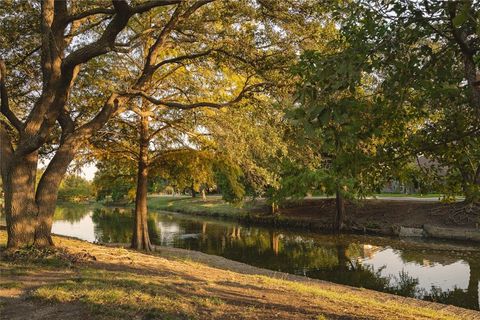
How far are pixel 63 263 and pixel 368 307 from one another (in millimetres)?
6921

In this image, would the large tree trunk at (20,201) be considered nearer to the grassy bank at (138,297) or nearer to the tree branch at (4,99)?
the grassy bank at (138,297)

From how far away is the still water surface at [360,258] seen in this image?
16031mm

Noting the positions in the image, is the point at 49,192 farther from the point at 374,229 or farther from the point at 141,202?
the point at 374,229

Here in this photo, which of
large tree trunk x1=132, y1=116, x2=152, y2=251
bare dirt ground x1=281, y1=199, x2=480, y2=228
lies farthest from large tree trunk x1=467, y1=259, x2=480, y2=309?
large tree trunk x1=132, y1=116, x2=152, y2=251

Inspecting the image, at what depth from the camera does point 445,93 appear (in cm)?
548

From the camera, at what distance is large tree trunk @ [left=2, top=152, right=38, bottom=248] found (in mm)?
11242

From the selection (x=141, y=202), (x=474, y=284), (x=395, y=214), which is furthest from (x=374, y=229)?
(x=141, y=202)

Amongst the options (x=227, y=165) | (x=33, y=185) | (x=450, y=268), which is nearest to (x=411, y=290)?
(x=450, y=268)

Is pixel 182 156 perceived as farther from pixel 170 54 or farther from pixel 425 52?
pixel 425 52

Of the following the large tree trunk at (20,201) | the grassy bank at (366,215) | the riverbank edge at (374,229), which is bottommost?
the riverbank edge at (374,229)

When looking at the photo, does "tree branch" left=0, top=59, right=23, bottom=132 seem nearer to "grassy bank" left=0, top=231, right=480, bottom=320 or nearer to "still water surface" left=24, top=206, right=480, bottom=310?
"grassy bank" left=0, top=231, right=480, bottom=320

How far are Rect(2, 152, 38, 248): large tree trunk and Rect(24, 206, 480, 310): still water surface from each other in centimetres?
1126

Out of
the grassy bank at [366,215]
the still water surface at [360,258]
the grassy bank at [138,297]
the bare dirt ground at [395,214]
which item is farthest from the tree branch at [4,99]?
the bare dirt ground at [395,214]

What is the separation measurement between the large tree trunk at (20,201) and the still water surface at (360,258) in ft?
36.9
